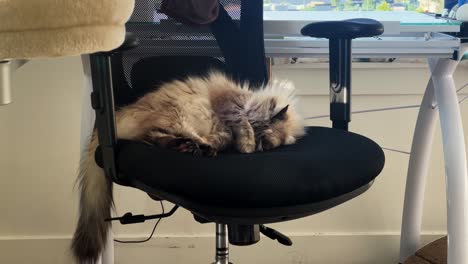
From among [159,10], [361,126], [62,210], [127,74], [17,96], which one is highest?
[159,10]

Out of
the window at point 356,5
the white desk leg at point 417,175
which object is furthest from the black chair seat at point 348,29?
the window at point 356,5

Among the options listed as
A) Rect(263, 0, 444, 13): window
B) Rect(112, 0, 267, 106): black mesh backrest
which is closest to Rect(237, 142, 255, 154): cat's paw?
Rect(112, 0, 267, 106): black mesh backrest

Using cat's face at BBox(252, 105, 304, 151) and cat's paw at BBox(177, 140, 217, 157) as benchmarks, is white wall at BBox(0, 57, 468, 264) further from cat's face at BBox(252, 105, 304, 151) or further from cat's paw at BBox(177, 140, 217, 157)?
cat's paw at BBox(177, 140, 217, 157)

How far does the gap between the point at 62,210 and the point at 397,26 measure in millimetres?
1199

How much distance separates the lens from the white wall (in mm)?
1816

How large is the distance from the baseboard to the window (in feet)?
2.48

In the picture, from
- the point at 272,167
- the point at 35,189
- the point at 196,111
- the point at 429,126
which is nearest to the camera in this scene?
the point at 272,167

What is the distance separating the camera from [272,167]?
904 mm

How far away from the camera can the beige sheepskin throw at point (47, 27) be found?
57 centimetres

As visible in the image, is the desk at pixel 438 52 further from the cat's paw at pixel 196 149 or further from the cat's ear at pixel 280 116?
the cat's paw at pixel 196 149

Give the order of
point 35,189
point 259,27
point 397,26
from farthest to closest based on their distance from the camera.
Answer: point 35,189
point 397,26
point 259,27

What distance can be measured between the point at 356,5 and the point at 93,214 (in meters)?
1.16

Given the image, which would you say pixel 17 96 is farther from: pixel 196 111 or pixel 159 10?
pixel 196 111

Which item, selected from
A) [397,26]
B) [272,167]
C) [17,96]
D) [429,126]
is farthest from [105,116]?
[429,126]
